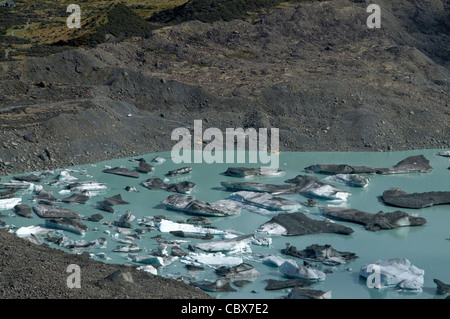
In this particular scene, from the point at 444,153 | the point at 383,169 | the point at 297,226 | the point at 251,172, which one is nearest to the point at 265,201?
the point at 297,226

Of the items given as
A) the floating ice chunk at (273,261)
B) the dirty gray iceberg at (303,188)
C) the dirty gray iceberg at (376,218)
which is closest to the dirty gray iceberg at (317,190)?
the dirty gray iceberg at (303,188)

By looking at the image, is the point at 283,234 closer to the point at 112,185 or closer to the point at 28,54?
the point at 112,185

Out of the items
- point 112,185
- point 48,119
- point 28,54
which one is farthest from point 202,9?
point 112,185

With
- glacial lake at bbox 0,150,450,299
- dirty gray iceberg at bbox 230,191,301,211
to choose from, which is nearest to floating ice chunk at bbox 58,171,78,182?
glacial lake at bbox 0,150,450,299

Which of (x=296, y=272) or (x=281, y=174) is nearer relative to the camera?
(x=296, y=272)

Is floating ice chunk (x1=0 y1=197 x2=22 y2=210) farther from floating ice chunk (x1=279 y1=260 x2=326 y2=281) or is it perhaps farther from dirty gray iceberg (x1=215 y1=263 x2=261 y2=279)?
floating ice chunk (x1=279 y1=260 x2=326 y2=281)

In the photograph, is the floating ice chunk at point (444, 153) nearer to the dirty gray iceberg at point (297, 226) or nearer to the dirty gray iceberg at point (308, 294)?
the dirty gray iceberg at point (297, 226)
